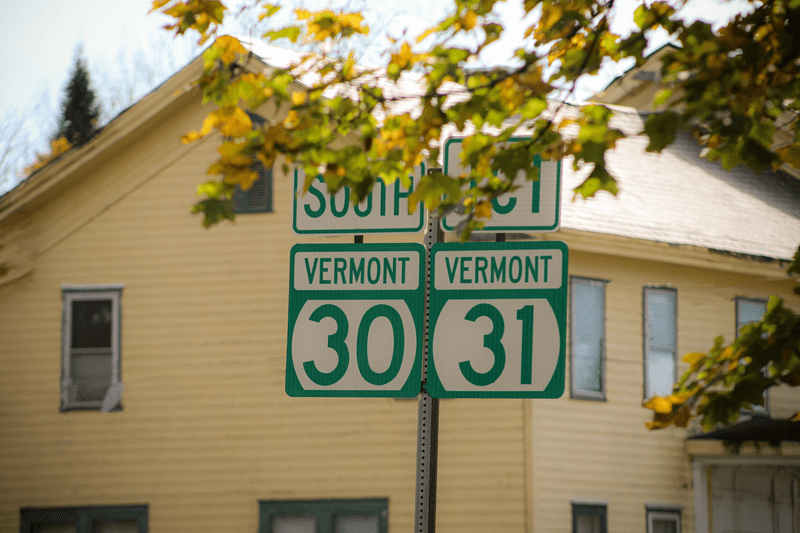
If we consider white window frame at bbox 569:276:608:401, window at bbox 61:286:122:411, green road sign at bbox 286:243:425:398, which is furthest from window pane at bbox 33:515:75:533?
green road sign at bbox 286:243:425:398

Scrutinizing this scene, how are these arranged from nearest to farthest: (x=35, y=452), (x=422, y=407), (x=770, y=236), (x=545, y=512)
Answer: (x=422, y=407) < (x=545, y=512) < (x=35, y=452) < (x=770, y=236)

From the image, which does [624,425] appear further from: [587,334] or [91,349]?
[91,349]

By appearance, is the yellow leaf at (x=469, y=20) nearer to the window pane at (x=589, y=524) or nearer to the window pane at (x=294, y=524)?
the window pane at (x=294, y=524)

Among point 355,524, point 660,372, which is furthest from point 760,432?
point 355,524

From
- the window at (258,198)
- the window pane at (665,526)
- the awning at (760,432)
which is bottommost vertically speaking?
the window pane at (665,526)

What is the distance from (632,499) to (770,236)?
5013 mm

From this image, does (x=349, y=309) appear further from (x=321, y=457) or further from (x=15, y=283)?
(x=15, y=283)

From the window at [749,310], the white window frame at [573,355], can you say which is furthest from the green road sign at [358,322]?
the window at [749,310]

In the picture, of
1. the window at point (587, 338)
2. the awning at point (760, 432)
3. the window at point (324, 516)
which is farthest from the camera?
the window at point (587, 338)

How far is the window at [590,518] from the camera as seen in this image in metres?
11.8

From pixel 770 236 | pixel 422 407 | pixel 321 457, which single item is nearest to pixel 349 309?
pixel 422 407

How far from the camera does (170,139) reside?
513 inches

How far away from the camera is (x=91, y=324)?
12.5 m

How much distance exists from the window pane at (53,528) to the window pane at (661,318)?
359 inches
